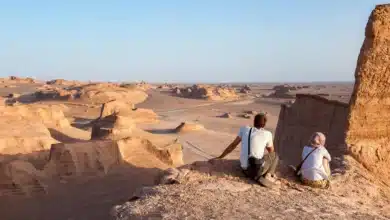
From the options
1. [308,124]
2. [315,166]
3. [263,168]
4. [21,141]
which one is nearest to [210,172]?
[263,168]

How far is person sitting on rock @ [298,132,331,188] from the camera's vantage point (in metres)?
6.39

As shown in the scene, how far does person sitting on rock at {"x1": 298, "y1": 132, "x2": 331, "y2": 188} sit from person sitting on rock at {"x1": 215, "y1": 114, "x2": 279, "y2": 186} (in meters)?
0.52

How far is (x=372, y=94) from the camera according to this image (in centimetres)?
825

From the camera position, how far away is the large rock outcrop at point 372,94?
26.5 ft

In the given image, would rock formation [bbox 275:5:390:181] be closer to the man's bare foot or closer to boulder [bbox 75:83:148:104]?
the man's bare foot

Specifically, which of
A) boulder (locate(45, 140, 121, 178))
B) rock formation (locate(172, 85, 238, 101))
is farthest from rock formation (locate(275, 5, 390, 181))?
rock formation (locate(172, 85, 238, 101))

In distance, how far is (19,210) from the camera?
9.08 m

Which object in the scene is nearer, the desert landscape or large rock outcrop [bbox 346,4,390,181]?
the desert landscape

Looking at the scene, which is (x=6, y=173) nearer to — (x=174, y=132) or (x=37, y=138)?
(x=37, y=138)

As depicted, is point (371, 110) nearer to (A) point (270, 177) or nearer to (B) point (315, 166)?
(B) point (315, 166)

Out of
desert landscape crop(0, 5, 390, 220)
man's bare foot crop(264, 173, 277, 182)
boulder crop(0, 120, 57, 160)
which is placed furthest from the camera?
boulder crop(0, 120, 57, 160)

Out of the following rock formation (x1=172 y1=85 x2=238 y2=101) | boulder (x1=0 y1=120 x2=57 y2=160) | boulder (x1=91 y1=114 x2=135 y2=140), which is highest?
boulder (x1=0 y1=120 x2=57 y2=160)

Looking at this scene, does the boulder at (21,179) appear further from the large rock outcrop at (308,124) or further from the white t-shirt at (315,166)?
the white t-shirt at (315,166)

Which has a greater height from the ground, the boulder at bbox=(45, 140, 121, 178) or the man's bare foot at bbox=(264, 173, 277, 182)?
the man's bare foot at bbox=(264, 173, 277, 182)
